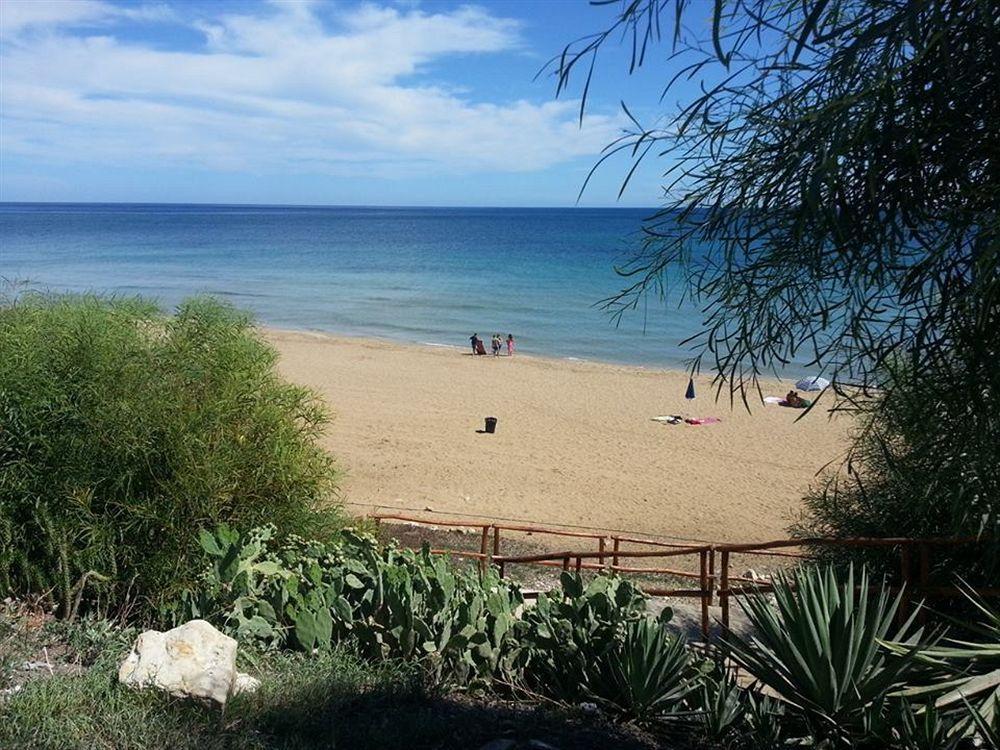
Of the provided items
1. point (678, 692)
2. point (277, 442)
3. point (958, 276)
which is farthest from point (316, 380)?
point (958, 276)

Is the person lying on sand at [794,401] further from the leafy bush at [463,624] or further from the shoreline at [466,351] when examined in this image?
the leafy bush at [463,624]

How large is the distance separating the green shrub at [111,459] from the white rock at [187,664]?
5.06ft

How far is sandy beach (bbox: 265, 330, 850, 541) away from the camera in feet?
52.7

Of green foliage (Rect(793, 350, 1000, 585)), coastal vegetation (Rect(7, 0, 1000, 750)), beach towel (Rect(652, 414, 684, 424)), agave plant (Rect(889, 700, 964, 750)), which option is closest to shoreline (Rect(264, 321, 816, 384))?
beach towel (Rect(652, 414, 684, 424))

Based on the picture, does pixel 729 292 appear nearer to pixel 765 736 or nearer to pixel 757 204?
pixel 757 204

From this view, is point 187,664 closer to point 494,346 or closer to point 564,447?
point 564,447

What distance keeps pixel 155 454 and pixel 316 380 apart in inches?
862

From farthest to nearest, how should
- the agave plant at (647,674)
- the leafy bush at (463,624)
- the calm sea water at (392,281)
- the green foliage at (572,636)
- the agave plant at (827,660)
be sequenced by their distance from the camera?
1. the calm sea water at (392,281)
2. the green foliage at (572,636)
3. the leafy bush at (463,624)
4. the agave plant at (647,674)
5. the agave plant at (827,660)

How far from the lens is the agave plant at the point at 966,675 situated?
399 cm

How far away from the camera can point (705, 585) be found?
22.7ft

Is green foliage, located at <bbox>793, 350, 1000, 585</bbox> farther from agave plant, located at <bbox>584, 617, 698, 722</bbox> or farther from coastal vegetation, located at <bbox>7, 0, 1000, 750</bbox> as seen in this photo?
agave plant, located at <bbox>584, 617, 698, 722</bbox>

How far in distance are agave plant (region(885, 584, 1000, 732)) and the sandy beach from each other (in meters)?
10.4

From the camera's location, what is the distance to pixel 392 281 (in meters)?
60.8

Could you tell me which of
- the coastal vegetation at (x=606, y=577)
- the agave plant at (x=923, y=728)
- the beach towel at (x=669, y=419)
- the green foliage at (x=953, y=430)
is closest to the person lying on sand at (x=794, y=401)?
the beach towel at (x=669, y=419)
